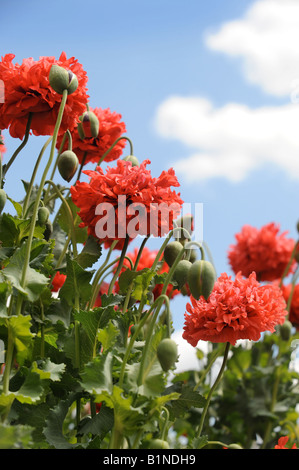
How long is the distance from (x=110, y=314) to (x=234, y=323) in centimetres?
20

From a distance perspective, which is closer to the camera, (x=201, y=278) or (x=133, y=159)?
(x=201, y=278)

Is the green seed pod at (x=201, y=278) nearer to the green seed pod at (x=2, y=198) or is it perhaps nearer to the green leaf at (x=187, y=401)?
the green leaf at (x=187, y=401)

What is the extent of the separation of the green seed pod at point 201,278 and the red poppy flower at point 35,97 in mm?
419

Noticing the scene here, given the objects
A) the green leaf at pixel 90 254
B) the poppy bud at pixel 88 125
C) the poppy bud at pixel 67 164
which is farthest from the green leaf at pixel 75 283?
the poppy bud at pixel 88 125

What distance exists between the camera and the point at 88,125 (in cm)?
119

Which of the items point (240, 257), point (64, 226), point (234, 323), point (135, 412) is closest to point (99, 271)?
point (64, 226)

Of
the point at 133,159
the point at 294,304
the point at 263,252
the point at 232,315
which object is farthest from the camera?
the point at 263,252

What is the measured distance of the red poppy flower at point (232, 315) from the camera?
1006 millimetres

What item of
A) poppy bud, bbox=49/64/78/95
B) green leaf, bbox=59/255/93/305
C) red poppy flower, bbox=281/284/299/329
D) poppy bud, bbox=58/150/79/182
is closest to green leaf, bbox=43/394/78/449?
green leaf, bbox=59/255/93/305

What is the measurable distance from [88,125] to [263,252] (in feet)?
3.73

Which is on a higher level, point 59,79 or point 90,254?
point 59,79

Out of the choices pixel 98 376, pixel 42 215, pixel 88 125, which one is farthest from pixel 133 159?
pixel 98 376

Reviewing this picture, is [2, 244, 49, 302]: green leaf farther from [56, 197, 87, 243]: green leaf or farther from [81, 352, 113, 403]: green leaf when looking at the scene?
[56, 197, 87, 243]: green leaf

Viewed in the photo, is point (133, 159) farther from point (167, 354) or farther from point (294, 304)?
point (294, 304)
